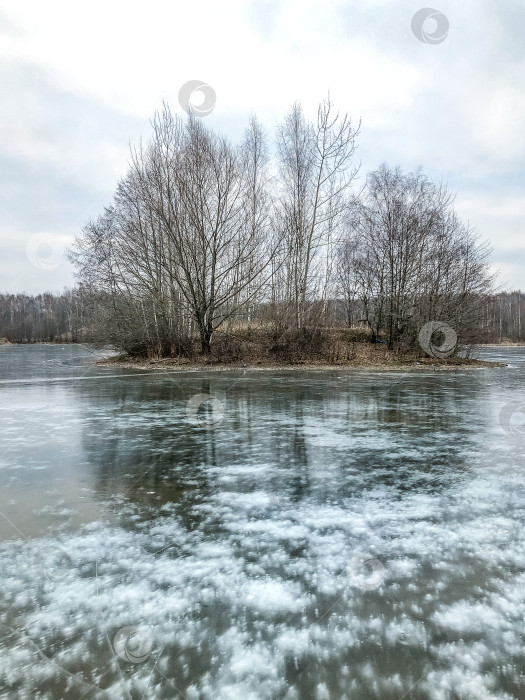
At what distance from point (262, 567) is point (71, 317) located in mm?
41219

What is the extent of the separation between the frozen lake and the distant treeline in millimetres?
15608

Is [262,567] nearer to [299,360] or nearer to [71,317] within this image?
[299,360]

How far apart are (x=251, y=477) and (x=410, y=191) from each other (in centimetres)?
2178

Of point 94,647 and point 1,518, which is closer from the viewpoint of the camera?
point 94,647

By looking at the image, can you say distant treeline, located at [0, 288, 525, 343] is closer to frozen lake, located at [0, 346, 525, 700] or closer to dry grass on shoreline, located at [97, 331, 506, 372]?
dry grass on shoreline, located at [97, 331, 506, 372]

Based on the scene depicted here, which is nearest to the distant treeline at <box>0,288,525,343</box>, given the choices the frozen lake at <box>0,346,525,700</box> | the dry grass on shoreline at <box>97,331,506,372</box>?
the dry grass on shoreline at <box>97,331,506,372</box>

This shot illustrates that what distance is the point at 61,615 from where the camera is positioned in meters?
1.98

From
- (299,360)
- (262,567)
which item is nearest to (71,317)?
(299,360)

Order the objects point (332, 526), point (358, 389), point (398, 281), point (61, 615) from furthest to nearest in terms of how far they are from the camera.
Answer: point (398, 281) → point (358, 389) → point (332, 526) → point (61, 615)

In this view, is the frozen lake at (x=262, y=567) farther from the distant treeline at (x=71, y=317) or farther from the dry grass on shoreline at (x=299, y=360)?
the distant treeline at (x=71, y=317)

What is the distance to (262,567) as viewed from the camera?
2.38 meters

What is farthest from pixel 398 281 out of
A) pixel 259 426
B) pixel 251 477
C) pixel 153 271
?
pixel 251 477

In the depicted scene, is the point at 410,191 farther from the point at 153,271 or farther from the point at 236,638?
the point at 236,638

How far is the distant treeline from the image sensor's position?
2094 cm
